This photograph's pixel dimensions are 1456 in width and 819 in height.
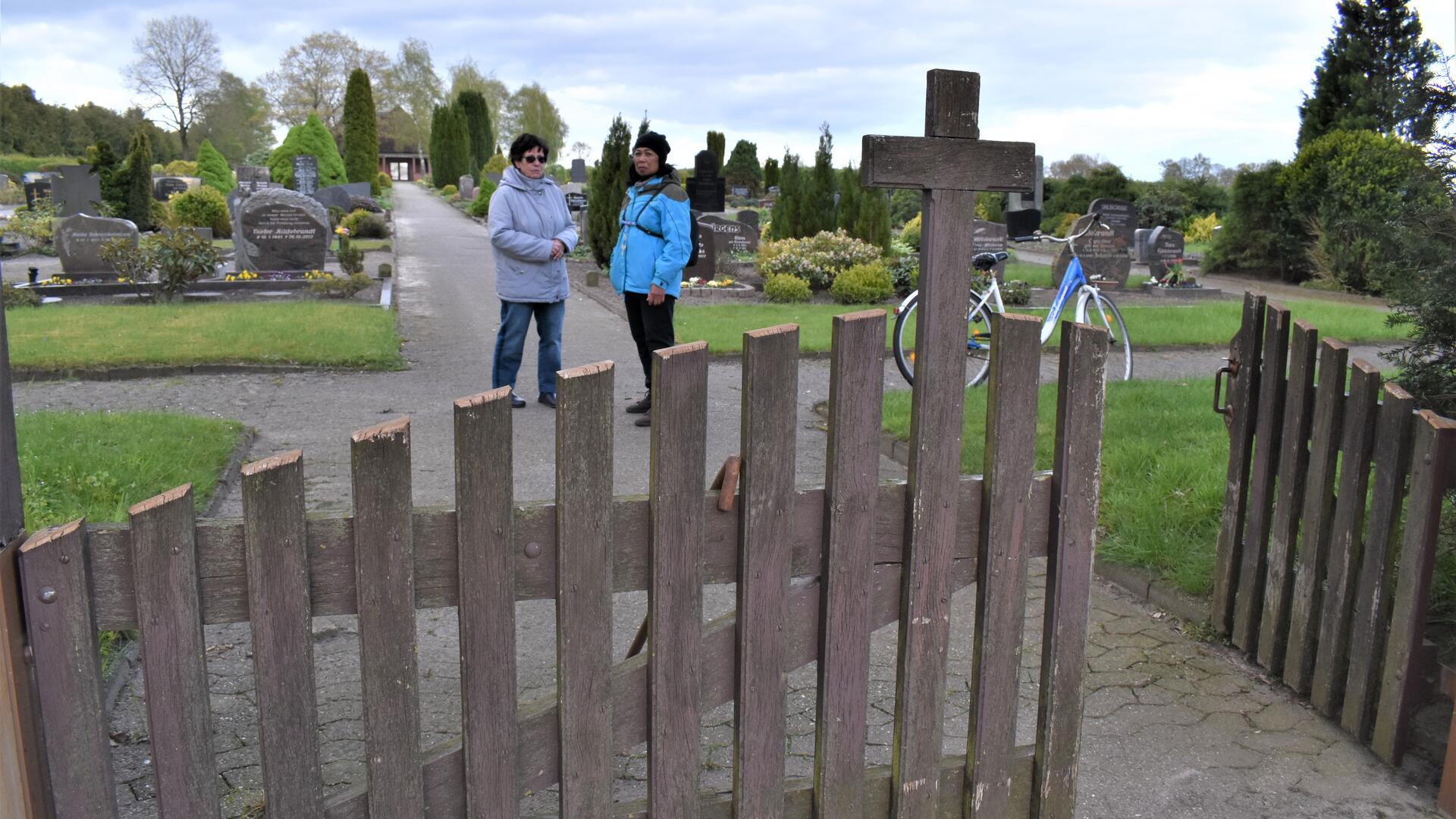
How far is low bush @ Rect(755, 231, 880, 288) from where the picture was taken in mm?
16281

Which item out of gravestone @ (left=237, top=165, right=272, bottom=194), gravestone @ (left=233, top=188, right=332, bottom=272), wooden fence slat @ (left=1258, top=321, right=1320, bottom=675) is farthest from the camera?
gravestone @ (left=237, top=165, right=272, bottom=194)

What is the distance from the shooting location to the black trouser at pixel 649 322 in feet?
23.3

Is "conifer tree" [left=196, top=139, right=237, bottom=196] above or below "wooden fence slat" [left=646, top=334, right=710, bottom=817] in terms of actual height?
above

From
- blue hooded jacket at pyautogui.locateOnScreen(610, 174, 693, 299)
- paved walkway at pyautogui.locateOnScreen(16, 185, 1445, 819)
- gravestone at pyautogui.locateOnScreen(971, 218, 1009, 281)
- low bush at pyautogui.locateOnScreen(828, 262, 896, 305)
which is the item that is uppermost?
blue hooded jacket at pyautogui.locateOnScreen(610, 174, 693, 299)

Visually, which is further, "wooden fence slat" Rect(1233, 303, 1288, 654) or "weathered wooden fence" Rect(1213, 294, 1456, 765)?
"wooden fence slat" Rect(1233, 303, 1288, 654)

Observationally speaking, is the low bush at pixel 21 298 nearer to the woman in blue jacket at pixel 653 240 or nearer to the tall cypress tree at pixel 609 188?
the tall cypress tree at pixel 609 188

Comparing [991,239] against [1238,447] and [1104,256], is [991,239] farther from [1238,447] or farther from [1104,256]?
[1238,447]

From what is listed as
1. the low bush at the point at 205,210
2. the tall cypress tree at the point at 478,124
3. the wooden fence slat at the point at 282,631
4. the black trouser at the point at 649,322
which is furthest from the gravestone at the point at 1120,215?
the tall cypress tree at the point at 478,124

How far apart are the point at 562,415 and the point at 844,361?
21.0 inches

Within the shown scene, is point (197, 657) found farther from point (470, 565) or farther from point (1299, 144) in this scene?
point (1299, 144)

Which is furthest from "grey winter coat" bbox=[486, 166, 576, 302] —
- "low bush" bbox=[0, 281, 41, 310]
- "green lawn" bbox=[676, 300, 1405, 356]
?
"low bush" bbox=[0, 281, 41, 310]

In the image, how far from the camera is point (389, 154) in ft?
318

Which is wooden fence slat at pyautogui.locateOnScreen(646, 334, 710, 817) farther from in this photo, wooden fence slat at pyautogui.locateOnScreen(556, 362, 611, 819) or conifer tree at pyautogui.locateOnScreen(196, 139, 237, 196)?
conifer tree at pyautogui.locateOnScreen(196, 139, 237, 196)

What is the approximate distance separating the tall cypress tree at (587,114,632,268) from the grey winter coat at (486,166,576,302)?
11.0m
